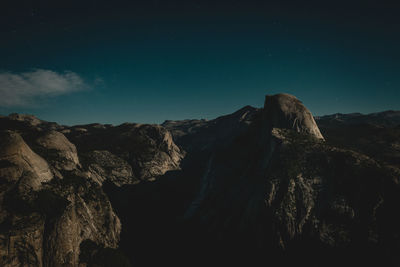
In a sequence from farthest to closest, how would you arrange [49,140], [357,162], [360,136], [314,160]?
[360,136]
[49,140]
[314,160]
[357,162]

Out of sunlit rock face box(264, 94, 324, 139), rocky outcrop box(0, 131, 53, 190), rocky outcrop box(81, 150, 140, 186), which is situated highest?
sunlit rock face box(264, 94, 324, 139)

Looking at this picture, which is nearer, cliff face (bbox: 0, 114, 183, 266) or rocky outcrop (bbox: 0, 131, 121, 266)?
rocky outcrop (bbox: 0, 131, 121, 266)

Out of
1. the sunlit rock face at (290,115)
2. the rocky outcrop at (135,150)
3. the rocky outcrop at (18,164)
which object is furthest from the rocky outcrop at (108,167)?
the sunlit rock face at (290,115)

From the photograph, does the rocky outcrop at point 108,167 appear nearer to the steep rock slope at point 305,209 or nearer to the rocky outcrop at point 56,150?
the rocky outcrop at point 56,150

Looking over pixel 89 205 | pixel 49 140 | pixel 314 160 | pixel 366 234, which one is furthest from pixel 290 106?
pixel 49 140

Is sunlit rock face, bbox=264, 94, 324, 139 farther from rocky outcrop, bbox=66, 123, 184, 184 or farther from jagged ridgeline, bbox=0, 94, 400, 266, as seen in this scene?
rocky outcrop, bbox=66, 123, 184, 184

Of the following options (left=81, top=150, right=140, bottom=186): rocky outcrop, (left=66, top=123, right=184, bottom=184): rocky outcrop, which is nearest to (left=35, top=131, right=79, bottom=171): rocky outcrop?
(left=81, top=150, right=140, bottom=186): rocky outcrop

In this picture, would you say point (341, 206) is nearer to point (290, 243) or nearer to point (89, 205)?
point (290, 243)

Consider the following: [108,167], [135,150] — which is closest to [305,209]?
[108,167]
